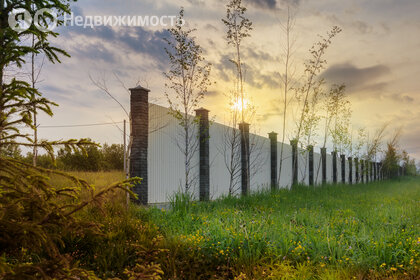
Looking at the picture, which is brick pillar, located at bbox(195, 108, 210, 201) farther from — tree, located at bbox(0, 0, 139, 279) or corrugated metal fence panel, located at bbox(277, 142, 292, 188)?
tree, located at bbox(0, 0, 139, 279)

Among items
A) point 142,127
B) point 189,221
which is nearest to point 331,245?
point 189,221

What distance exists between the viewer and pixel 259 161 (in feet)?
54.6

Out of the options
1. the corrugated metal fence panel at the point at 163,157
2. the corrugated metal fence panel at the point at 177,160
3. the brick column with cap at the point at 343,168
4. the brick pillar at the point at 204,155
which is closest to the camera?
the corrugated metal fence panel at the point at 163,157

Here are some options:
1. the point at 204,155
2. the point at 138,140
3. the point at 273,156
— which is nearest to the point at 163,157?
the point at 138,140

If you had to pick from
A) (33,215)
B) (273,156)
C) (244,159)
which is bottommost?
(33,215)

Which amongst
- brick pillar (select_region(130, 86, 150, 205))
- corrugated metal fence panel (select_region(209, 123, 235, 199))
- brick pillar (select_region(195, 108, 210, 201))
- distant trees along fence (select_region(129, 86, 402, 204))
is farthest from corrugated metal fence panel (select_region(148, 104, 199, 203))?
corrugated metal fence panel (select_region(209, 123, 235, 199))

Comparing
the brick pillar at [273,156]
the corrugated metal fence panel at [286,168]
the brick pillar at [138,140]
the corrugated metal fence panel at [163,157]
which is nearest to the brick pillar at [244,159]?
the brick pillar at [273,156]

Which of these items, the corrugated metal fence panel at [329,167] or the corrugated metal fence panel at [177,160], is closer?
the corrugated metal fence panel at [177,160]

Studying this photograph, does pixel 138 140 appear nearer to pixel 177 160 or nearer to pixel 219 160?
pixel 177 160

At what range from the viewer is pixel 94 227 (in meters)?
2.31

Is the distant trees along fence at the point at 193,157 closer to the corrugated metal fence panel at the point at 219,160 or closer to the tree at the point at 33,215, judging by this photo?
the corrugated metal fence panel at the point at 219,160

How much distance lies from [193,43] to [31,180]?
A: 32.8 ft

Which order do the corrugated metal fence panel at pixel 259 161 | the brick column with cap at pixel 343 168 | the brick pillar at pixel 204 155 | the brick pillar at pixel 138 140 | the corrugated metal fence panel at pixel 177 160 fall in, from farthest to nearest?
the brick column with cap at pixel 343 168 → the corrugated metal fence panel at pixel 259 161 → the brick pillar at pixel 204 155 → the corrugated metal fence panel at pixel 177 160 → the brick pillar at pixel 138 140

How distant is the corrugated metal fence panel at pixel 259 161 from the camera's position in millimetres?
15898
